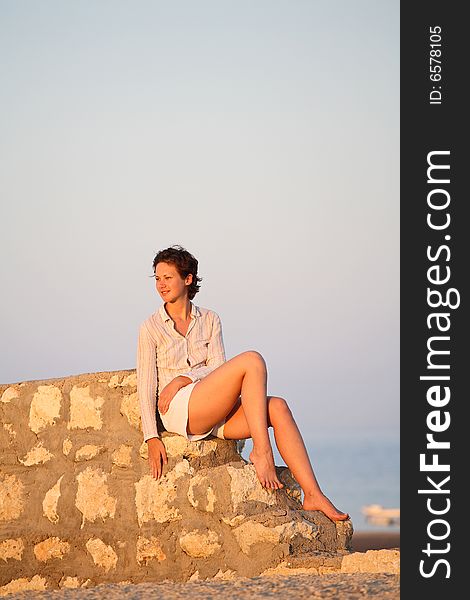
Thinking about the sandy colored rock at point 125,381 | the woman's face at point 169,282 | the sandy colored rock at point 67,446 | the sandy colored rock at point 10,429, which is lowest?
the sandy colored rock at point 67,446

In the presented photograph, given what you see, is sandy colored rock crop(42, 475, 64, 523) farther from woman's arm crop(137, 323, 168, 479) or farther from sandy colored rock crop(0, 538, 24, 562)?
woman's arm crop(137, 323, 168, 479)

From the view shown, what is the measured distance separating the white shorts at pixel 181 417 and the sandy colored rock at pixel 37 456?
29.7 inches

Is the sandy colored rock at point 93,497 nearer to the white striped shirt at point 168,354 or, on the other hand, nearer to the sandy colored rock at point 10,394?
the white striped shirt at point 168,354

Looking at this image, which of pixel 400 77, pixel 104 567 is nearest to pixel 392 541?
pixel 104 567

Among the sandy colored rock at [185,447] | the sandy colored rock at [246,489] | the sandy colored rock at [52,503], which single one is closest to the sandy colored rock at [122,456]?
the sandy colored rock at [185,447]

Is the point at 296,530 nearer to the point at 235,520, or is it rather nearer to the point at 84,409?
the point at 235,520

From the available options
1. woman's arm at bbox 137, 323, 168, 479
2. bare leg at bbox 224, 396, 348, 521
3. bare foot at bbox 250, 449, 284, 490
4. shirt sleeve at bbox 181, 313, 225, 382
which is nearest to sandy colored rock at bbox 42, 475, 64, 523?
woman's arm at bbox 137, 323, 168, 479

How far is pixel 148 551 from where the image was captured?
5.54m

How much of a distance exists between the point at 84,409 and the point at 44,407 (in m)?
0.26

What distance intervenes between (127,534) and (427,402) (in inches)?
68.7

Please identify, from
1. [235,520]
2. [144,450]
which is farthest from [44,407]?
[235,520]

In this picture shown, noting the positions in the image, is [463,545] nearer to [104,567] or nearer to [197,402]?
[197,402]

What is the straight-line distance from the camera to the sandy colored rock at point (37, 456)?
5.95 metres

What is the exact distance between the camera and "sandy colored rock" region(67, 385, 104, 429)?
5.82 meters
